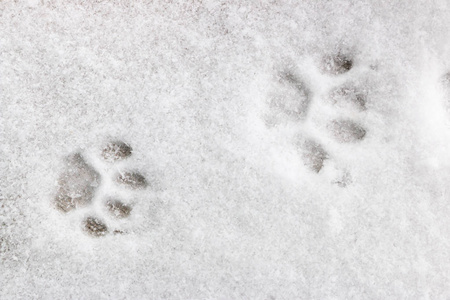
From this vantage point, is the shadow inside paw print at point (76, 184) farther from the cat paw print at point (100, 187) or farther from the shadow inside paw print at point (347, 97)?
the shadow inside paw print at point (347, 97)

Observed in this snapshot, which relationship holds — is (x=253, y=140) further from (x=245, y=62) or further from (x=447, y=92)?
(x=447, y=92)

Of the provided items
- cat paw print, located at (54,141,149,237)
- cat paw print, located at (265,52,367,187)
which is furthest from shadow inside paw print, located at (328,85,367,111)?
cat paw print, located at (54,141,149,237)

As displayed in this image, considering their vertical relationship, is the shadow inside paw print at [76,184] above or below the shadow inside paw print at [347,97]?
below

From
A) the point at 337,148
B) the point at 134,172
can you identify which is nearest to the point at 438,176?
the point at 337,148

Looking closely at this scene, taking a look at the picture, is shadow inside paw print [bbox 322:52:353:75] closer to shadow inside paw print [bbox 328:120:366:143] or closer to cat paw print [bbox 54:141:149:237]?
shadow inside paw print [bbox 328:120:366:143]

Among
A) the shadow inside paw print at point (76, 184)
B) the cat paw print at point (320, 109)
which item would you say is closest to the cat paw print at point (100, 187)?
the shadow inside paw print at point (76, 184)

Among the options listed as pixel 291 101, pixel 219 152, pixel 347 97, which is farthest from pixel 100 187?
pixel 347 97

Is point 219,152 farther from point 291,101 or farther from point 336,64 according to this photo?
point 336,64
